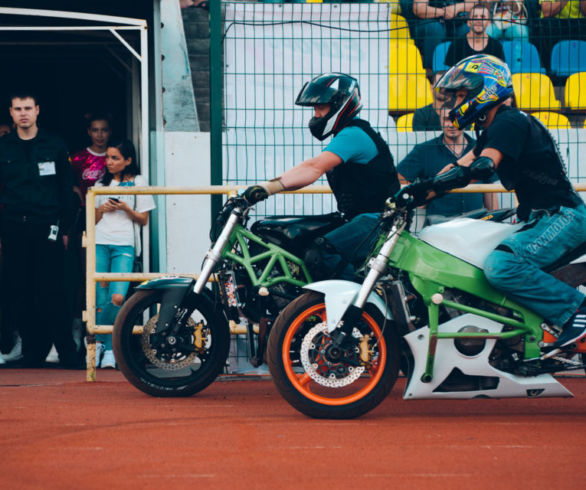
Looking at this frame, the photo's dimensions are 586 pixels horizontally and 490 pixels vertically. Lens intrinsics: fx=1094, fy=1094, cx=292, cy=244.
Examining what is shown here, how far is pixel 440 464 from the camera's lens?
469 cm

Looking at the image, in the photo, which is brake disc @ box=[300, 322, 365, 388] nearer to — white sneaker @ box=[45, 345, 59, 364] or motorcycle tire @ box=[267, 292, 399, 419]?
motorcycle tire @ box=[267, 292, 399, 419]

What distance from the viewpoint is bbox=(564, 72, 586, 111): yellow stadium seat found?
10258 mm

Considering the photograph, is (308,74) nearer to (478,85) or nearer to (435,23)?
(435,23)

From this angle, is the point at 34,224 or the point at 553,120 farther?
the point at 34,224

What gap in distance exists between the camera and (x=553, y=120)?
9.21 meters

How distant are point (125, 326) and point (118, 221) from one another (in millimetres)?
2708

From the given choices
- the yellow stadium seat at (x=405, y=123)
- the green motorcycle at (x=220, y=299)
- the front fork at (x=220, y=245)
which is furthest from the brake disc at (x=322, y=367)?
the yellow stadium seat at (x=405, y=123)

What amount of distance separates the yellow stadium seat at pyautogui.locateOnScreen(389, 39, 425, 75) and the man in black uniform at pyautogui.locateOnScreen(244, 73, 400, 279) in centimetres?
238

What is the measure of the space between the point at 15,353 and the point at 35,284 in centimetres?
94

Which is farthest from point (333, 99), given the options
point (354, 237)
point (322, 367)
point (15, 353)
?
point (15, 353)

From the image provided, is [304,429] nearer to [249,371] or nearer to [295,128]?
[249,371]

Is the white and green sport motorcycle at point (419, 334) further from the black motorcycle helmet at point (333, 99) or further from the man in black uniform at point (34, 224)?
the man in black uniform at point (34, 224)

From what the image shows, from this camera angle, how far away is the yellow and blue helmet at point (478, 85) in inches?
239

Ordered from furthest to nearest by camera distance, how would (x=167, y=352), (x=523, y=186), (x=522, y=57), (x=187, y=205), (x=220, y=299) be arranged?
(x=522, y=57)
(x=187, y=205)
(x=220, y=299)
(x=167, y=352)
(x=523, y=186)
